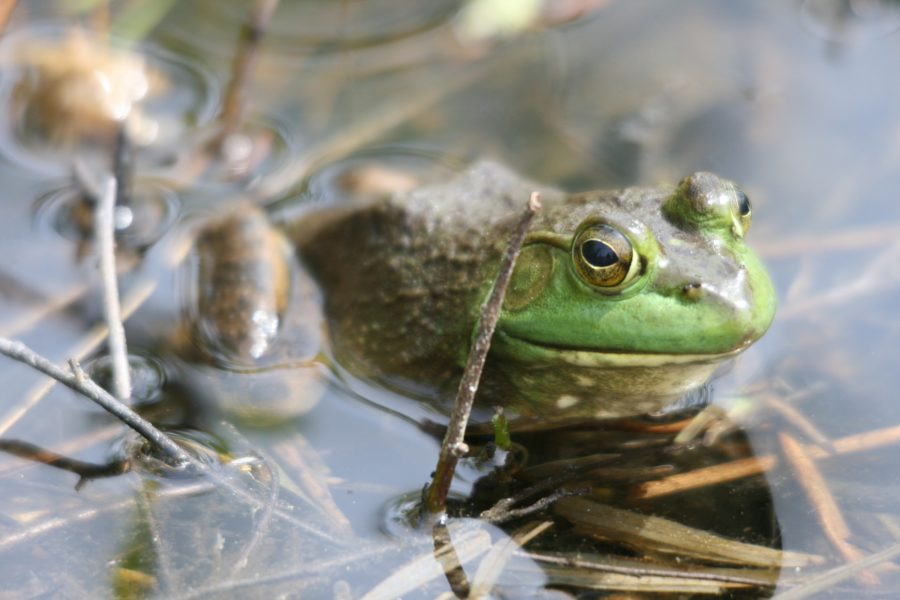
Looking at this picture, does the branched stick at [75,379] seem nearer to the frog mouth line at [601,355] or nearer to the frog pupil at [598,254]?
the frog mouth line at [601,355]

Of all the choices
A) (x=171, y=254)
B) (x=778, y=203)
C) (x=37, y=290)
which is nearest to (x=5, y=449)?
(x=37, y=290)

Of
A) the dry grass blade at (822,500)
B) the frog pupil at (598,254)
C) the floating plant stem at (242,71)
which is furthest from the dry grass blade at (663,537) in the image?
the floating plant stem at (242,71)

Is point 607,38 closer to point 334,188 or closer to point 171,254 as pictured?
point 334,188

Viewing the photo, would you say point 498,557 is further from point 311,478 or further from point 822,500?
point 822,500

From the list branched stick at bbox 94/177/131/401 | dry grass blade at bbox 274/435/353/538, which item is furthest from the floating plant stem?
dry grass blade at bbox 274/435/353/538

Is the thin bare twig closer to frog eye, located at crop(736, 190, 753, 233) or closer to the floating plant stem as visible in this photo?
the floating plant stem
